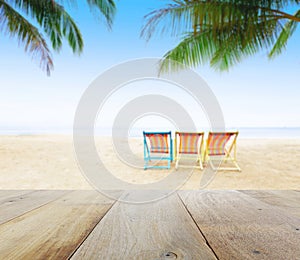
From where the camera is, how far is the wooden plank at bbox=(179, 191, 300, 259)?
35 centimetres

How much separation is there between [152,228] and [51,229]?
22 cm

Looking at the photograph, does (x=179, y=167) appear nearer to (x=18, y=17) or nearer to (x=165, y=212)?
(x=165, y=212)

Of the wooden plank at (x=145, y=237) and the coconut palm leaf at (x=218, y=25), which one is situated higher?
the coconut palm leaf at (x=218, y=25)

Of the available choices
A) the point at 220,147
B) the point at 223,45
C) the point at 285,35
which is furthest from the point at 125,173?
the point at 285,35

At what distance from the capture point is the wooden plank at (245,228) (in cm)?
35

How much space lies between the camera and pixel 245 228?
447 mm

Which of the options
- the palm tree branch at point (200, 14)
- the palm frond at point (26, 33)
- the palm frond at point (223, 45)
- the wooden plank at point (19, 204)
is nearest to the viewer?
the wooden plank at point (19, 204)

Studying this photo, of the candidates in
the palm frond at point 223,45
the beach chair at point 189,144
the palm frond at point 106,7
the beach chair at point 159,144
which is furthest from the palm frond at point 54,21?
the beach chair at point 189,144

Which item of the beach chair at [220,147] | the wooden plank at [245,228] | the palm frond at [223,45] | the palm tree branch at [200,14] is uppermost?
the palm tree branch at [200,14]

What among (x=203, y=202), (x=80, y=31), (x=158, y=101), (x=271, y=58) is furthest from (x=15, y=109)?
(x=203, y=202)

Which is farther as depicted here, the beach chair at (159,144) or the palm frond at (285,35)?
the beach chair at (159,144)

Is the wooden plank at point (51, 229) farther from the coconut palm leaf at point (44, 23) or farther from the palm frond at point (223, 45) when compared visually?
the coconut palm leaf at point (44, 23)

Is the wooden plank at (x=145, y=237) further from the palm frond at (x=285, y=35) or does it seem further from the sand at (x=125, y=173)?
the palm frond at (x=285, y=35)

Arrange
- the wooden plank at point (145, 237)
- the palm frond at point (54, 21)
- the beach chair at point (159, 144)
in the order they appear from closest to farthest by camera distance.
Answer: the wooden plank at point (145, 237), the palm frond at point (54, 21), the beach chair at point (159, 144)
